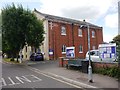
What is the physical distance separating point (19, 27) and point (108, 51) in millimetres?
16448

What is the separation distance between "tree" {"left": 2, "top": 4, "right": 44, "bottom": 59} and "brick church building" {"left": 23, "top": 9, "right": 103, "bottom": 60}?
836 centimetres

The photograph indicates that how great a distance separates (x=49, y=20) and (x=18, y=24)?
1111 cm

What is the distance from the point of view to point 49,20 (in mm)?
43250

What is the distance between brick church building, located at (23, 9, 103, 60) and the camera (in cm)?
4282

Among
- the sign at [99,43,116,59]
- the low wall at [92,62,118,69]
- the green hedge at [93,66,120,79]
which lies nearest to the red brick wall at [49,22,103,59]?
the sign at [99,43,116,59]

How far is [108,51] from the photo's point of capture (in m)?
19.6

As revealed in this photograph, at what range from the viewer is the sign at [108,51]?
18.8m

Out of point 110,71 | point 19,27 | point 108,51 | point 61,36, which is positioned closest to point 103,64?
point 108,51

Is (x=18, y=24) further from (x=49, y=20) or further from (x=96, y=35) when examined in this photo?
(x=96, y=35)

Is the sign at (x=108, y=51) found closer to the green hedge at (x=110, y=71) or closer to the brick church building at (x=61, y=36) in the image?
the green hedge at (x=110, y=71)

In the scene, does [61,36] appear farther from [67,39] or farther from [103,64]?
[103,64]

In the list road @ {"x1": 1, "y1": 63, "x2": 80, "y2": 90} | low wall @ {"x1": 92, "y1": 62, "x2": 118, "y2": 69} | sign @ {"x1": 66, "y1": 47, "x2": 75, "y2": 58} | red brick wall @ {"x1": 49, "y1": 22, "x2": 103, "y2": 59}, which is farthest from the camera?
red brick wall @ {"x1": 49, "y1": 22, "x2": 103, "y2": 59}

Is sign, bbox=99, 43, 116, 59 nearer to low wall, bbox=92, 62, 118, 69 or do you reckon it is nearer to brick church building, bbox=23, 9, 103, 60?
low wall, bbox=92, 62, 118, 69

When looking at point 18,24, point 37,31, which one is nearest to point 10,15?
point 18,24
